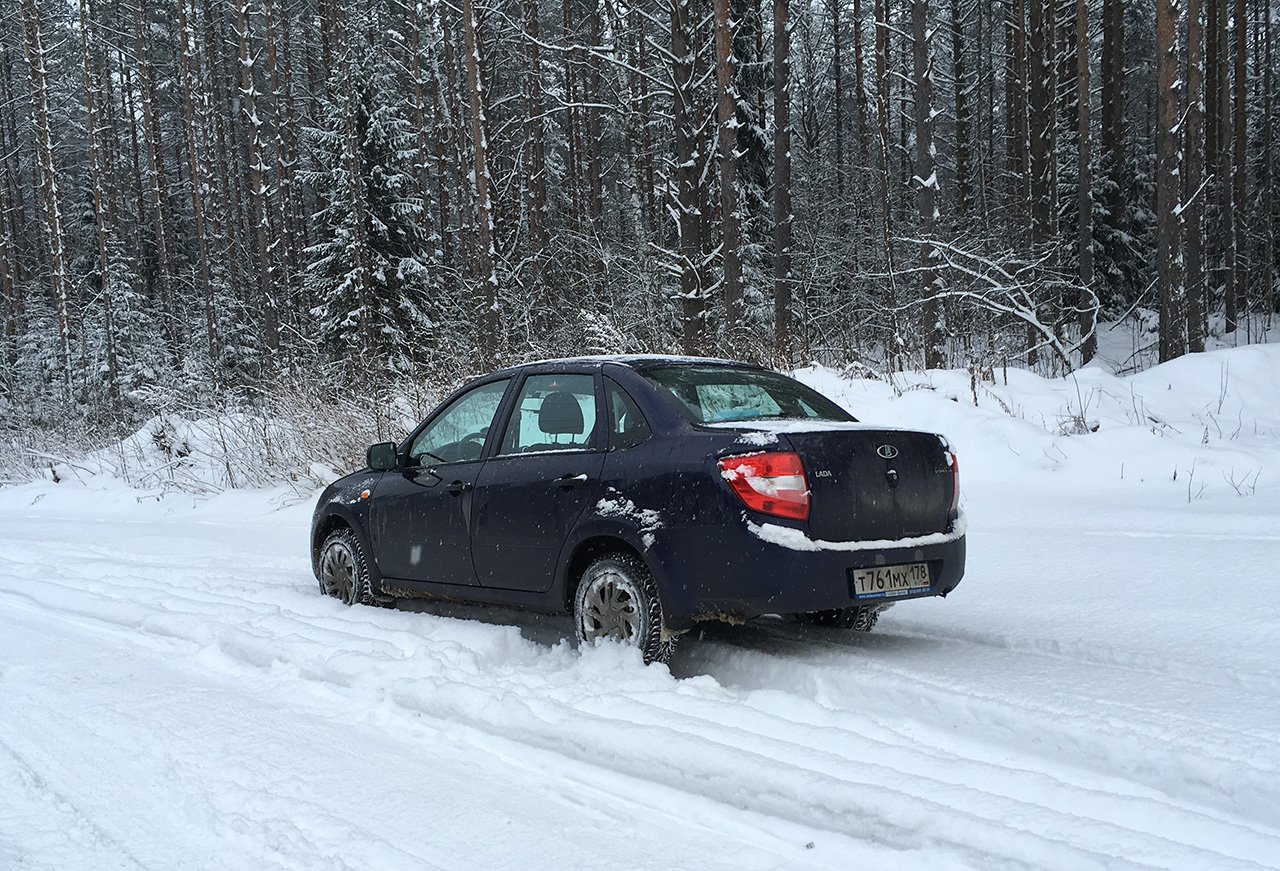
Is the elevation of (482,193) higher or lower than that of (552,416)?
higher

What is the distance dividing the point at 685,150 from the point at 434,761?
1859 cm

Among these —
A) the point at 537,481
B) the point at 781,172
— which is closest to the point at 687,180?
the point at 781,172

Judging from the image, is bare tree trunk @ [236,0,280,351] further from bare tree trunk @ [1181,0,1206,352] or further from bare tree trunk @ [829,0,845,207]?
bare tree trunk @ [1181,0,1206,352]

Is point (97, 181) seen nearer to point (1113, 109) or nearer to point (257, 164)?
point (257, 164)

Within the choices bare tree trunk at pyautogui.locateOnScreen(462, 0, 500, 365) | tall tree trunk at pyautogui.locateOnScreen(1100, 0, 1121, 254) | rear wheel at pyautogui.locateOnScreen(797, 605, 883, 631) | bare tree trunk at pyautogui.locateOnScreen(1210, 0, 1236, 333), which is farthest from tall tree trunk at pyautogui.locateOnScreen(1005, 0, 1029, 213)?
rear wheel at pyautogui.locateOnScreen(797, 605, 883, 631)

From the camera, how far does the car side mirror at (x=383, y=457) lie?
649cm

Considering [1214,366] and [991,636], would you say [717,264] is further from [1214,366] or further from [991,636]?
[991,636]

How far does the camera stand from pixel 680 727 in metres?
3.88

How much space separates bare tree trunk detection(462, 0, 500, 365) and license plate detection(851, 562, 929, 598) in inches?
579

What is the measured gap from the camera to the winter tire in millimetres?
6727

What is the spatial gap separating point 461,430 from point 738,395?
1.95 m

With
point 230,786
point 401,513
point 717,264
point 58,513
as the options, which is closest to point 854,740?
point 230,786

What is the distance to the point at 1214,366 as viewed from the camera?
1182 cm

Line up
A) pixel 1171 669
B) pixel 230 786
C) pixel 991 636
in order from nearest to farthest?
pixel 230 786
pixel 1171 669
pixel 991 636
